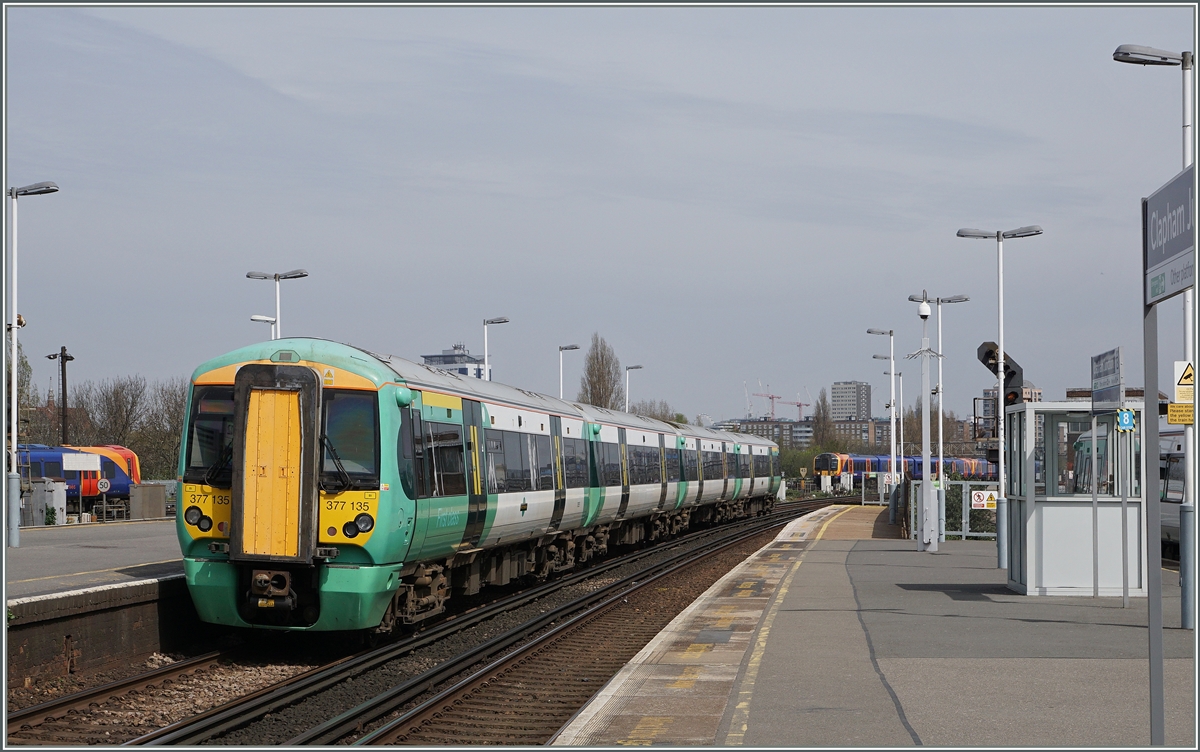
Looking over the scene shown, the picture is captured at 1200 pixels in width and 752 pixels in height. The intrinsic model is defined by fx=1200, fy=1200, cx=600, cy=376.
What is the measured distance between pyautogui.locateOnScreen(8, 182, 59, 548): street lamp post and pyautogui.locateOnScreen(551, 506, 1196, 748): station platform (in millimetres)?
13898

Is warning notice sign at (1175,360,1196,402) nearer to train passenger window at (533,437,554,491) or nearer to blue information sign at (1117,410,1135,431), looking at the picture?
blue information sign at (1117,410,1135,431)

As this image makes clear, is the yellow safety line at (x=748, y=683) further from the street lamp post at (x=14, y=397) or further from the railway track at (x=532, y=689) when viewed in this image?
the street lamp post at (x=14, y=397)

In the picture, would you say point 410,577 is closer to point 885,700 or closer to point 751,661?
point 751,661

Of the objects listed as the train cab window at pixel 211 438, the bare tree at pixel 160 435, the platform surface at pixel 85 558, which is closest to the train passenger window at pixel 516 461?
the platform surface at pixel 85 558

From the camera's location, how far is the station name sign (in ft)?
19.9

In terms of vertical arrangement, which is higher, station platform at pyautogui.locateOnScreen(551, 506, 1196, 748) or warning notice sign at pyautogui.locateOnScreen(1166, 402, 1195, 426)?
warning notice sign at pyautogui.locateOnScreen(1166, 402, 1195, 426)

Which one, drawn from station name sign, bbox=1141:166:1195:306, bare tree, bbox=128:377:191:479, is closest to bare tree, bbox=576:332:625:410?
bare tree, bbox=128:377:191:479

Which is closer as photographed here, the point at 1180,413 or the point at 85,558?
the point at 1180,413

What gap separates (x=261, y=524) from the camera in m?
11.6

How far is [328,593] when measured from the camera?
1159 centimetres

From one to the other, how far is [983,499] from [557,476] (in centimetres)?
1370

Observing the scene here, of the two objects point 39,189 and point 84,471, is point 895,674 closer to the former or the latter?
point 39,189

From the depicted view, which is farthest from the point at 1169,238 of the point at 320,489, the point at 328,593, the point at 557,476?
the point at 557,476

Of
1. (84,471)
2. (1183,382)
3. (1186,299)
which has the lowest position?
(84,471)
